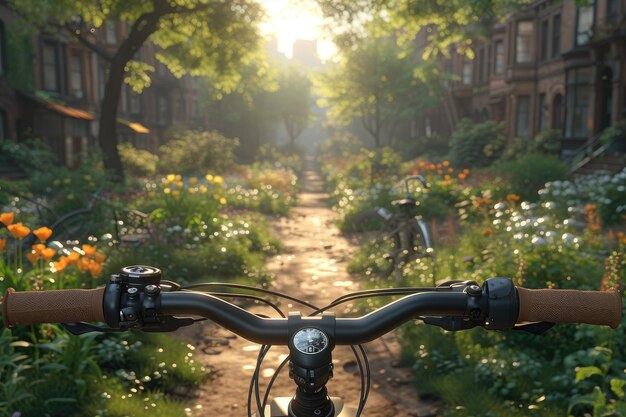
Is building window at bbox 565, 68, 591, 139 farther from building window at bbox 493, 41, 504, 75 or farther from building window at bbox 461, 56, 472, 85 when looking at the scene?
building window at bbox 461, 56, 472, 85

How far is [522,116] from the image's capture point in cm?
3080

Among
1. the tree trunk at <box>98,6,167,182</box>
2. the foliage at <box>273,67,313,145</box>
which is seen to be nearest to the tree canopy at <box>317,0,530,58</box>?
the tree trunk at <box>98,6,167,182</box>

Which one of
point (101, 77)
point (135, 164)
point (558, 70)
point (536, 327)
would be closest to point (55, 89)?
point (101, 77)

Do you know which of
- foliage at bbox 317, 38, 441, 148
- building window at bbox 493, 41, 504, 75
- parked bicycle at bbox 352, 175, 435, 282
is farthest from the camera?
foliage at bbox 317, 38, 441, 148

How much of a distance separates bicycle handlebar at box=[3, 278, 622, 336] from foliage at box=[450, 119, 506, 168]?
28299mm

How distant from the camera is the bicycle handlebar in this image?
1.61m

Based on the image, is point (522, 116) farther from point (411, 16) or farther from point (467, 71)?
point (411, 16)

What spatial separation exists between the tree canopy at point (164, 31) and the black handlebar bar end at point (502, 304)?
683 inches

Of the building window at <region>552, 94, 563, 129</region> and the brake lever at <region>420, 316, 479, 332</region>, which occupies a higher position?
the building window at <region>552, 94, 563, 129</region>

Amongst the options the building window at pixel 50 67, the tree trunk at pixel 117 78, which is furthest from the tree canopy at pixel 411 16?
the building window at pixel 50 67

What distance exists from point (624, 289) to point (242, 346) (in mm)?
4109

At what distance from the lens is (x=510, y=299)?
1.61m

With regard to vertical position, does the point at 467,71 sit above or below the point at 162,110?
above

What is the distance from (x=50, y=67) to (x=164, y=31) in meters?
9.77
